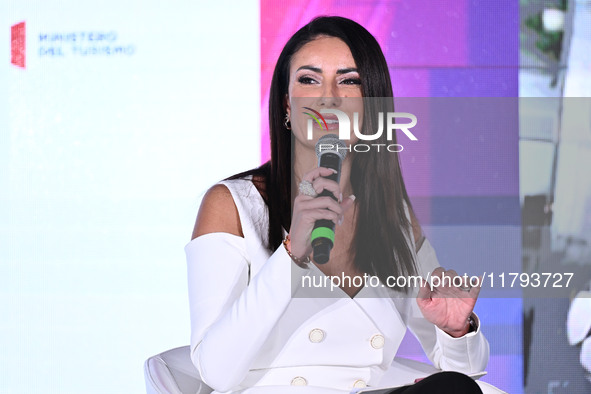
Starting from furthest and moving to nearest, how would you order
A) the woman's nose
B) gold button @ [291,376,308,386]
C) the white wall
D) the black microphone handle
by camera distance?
the white wall → the woman's nose → gold button @ [291,376,308,386] → the black microphone handle

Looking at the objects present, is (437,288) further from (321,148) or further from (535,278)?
(535,278)

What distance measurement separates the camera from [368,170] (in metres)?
1.77

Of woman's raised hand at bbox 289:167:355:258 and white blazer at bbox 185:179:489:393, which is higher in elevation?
woman's raised hand at bbox 289:167:355:258

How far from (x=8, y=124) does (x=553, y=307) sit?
2.30 meters

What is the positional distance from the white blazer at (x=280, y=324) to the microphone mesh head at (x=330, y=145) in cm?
20

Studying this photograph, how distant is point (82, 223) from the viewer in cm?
291

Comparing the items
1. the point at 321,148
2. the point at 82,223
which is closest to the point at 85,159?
the point at 82,223

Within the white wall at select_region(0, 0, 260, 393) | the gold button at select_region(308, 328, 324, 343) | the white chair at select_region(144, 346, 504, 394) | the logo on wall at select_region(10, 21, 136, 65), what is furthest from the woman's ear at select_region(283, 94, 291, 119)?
the logo on wall at select_region(10, 21, 136, 65)

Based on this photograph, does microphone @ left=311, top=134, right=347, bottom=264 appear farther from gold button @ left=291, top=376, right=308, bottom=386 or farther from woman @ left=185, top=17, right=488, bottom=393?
gold button @ left=291, top=376, right=308, bottom=386

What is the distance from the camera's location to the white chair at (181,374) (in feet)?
5.19

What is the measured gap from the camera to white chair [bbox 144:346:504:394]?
1.58 meters

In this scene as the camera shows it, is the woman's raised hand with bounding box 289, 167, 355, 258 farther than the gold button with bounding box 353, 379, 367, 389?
No

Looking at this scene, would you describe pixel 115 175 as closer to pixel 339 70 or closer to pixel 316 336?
pixel 339 70

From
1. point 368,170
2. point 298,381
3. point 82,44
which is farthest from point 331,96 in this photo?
point 82,44
